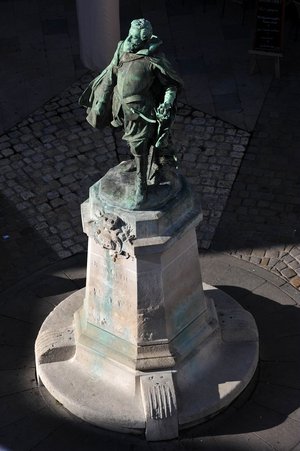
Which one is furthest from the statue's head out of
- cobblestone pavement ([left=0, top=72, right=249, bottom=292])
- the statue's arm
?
cobblestone pavement ([left=0, top=72, right=249, bottom=292])

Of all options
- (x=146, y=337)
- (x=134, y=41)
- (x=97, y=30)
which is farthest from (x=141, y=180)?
(x=97, y=30)

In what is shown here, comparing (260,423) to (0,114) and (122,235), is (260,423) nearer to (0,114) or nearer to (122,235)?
(122,235)

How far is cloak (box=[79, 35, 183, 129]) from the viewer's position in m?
8.55

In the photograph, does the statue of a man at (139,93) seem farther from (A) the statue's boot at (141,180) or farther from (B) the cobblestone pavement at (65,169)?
(B) the cobblestone pavement at (65,169)

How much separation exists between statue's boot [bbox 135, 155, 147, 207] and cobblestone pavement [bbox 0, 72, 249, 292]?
3939mm

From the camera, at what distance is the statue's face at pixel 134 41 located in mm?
8414

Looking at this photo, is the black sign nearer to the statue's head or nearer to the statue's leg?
the statue's leg

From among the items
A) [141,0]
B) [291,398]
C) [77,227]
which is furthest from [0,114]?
[291,398]

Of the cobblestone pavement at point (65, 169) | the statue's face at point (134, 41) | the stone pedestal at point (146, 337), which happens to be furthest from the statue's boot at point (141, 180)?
the cobblestone pavement at point (65, 169)

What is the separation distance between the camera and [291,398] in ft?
35.5

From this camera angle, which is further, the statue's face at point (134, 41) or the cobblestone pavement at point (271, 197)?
the cobblestone pavement at point (271, 197)

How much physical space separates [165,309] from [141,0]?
991 centimetres

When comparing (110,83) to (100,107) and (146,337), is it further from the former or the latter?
(146,337)

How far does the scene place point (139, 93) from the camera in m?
8.59
